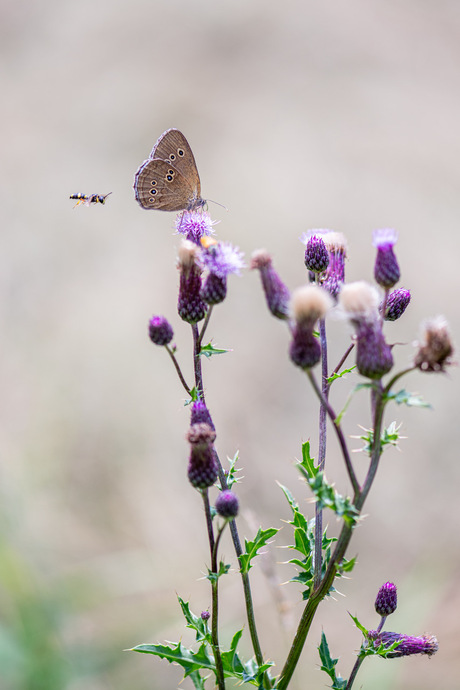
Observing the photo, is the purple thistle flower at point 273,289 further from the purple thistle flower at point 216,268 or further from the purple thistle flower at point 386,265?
the purple thistle flower at point 386,265

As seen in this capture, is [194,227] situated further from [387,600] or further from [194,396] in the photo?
[387,600]

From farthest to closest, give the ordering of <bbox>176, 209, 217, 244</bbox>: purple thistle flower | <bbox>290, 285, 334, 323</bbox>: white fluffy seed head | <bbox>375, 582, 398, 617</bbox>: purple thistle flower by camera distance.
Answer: <bbox>176, 209, 217, 244</bbox>: purple thistle flower
<bbox>375, 582, 398, 617</bbox>: purple thistle flower
<bbox>290, 285, 334, 323</bbox>: white fluffy seed head

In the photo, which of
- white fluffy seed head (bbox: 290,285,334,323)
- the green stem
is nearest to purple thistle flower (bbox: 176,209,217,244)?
white fluffy seed head (bbox: 290,285,334,323)

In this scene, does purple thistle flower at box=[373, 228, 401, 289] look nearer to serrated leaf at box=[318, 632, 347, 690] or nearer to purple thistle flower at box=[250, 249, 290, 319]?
purple thistle flower at box=[250, 249, 290, 319]

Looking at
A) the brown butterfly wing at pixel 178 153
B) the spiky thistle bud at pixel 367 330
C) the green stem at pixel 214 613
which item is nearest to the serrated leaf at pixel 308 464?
the green stem at pixel 214 613

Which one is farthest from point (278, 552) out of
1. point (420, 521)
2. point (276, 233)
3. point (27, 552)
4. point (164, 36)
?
point (164, 36)

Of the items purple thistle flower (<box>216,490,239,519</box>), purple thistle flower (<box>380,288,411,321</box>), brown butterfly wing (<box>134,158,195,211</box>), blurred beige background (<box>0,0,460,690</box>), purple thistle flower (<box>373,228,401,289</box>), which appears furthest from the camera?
blurred beige background (<box>0,0,460,690</box>)

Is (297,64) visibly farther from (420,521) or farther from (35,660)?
(35,660)

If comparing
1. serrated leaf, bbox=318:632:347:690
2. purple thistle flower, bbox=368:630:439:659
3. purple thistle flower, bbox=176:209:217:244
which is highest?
purple thistle flower, bbox=176:209:217:244
